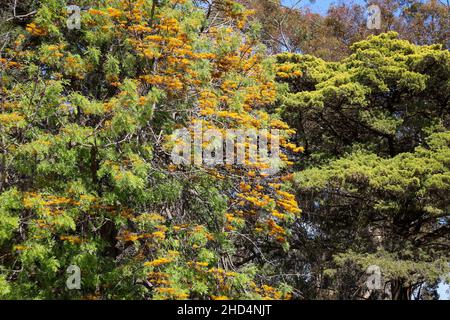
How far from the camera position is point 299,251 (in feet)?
34.4

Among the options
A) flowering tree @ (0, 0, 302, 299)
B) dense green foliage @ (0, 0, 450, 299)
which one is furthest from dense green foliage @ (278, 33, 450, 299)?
flowering tree @ (0, 0, 302, 299)

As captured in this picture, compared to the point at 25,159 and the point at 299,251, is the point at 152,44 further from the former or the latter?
the point at 299,251

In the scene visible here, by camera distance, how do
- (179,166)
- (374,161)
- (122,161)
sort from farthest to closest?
(374,161), (179,166), (122,161)

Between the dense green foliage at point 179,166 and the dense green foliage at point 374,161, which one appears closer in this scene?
the dense green foliage at point 179,166

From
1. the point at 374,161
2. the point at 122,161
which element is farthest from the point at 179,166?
the point at 374,161

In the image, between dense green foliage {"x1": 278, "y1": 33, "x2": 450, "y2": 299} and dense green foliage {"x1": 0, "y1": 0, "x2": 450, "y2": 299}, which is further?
dense green foliage {"x1": 278, "y1": 33, "x2": 450, "y2": 299}

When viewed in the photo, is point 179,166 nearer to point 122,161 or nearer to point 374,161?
point 122,161

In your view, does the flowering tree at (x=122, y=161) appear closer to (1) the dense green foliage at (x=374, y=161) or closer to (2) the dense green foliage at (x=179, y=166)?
(2) the dense green foliage at (x=179, y=166)

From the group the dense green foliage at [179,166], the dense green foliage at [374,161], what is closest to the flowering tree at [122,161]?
the dense green foliage at [179,166]

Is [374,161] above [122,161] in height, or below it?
above

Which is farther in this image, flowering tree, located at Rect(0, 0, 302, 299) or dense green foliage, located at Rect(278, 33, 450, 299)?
dense green foliage, located at Rect(278, 33, 450, 299)

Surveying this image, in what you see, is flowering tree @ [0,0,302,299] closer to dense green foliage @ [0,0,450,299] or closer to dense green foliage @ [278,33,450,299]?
dense green foliage @ [0,0,450,299]

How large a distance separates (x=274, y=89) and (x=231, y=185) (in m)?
2.20

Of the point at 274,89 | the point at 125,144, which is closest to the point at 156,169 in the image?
the point at 125,144
